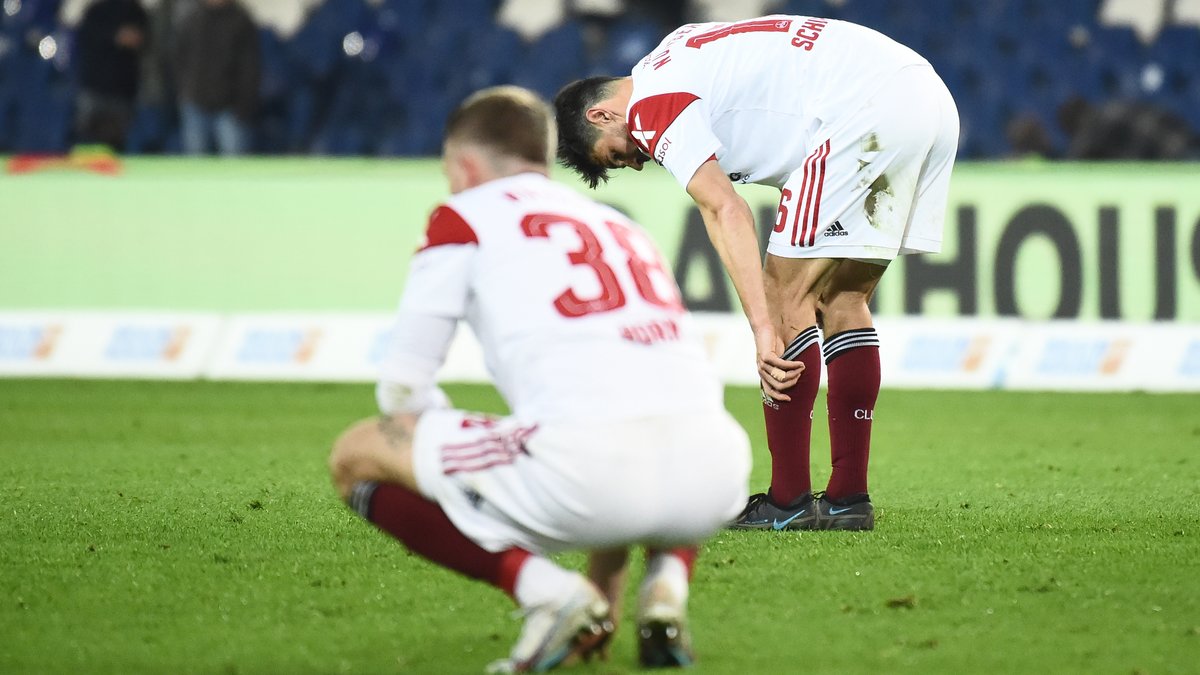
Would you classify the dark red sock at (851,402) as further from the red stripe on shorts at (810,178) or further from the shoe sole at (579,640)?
the shoe sole at (579,640)

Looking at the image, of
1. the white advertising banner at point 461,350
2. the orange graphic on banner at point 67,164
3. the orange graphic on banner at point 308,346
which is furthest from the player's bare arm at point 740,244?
the orange graphic on banner at point 67,164

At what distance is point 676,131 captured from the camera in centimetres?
459

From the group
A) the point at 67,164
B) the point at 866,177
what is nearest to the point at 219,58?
the point at 67,164

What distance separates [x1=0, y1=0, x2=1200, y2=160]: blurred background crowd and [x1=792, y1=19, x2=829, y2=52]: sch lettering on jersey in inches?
291

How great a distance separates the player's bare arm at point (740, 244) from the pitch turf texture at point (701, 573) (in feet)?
1.82

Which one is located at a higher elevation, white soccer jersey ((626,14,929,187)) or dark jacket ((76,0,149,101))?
white soccer jersey ((626,14,929,187))

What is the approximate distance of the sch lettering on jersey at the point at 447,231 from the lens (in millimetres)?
3037

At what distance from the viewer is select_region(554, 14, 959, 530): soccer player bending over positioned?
4688 mm

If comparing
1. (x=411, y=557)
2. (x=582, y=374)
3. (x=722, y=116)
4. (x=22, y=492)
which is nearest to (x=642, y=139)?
(x=722, y=116)

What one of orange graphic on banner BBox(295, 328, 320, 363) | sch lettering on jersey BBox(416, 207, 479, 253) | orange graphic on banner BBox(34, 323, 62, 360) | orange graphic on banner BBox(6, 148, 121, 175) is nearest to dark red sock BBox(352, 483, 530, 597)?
sch lettering on jersey BBox(416, 207, 479, 253)

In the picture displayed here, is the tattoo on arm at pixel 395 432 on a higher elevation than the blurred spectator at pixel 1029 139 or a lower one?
higher

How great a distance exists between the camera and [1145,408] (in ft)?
27.1

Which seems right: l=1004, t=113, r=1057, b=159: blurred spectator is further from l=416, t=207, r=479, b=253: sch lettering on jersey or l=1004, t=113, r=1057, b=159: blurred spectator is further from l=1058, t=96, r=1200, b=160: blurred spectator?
l=416, t=207, r=479, b=253: sch lettering on jersey

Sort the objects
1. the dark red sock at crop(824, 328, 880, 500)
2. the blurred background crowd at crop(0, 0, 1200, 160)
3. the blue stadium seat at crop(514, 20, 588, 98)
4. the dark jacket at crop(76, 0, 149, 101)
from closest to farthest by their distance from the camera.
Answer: the dark red sock at crop(824, 328, 880, 500) → the dark jacket at crop(76, 0, 149, 101) → the blurred background crowd at crop(0, 0, 1200, 160) → the blue stadium seat at crop(514, 20, 588, 98)
